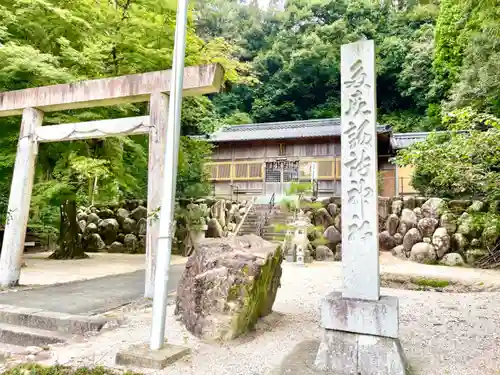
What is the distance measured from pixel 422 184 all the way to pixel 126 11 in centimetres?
1090

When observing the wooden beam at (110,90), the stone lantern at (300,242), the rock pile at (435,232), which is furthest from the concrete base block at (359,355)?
the rock pile at (435,232)

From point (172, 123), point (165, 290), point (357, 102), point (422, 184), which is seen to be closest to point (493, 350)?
point (357, 102)

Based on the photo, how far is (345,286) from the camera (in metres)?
3.24

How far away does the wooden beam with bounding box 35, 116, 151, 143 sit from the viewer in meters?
6.30

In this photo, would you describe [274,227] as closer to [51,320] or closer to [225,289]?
[51,320]

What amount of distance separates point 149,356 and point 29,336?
6.66 ft

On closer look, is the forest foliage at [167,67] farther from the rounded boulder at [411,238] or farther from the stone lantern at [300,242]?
the stone lantern at [300,242]

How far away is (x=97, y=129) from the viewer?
6559mm

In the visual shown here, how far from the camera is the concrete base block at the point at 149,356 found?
10.6 ft

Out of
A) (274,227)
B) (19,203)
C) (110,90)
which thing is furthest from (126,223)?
(110,90)

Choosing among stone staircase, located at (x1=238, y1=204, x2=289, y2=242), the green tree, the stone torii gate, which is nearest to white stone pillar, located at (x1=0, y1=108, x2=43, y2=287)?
→ the stone torii gate

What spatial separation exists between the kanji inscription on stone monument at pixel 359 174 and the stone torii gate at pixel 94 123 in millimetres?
2693

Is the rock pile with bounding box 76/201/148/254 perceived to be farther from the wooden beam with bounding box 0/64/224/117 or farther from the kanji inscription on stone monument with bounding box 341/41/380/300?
the kanji inscription on stone monument with bounding box 341/41/380/300

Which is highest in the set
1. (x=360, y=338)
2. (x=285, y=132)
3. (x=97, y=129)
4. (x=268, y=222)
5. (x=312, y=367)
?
(x=285, y=132)
